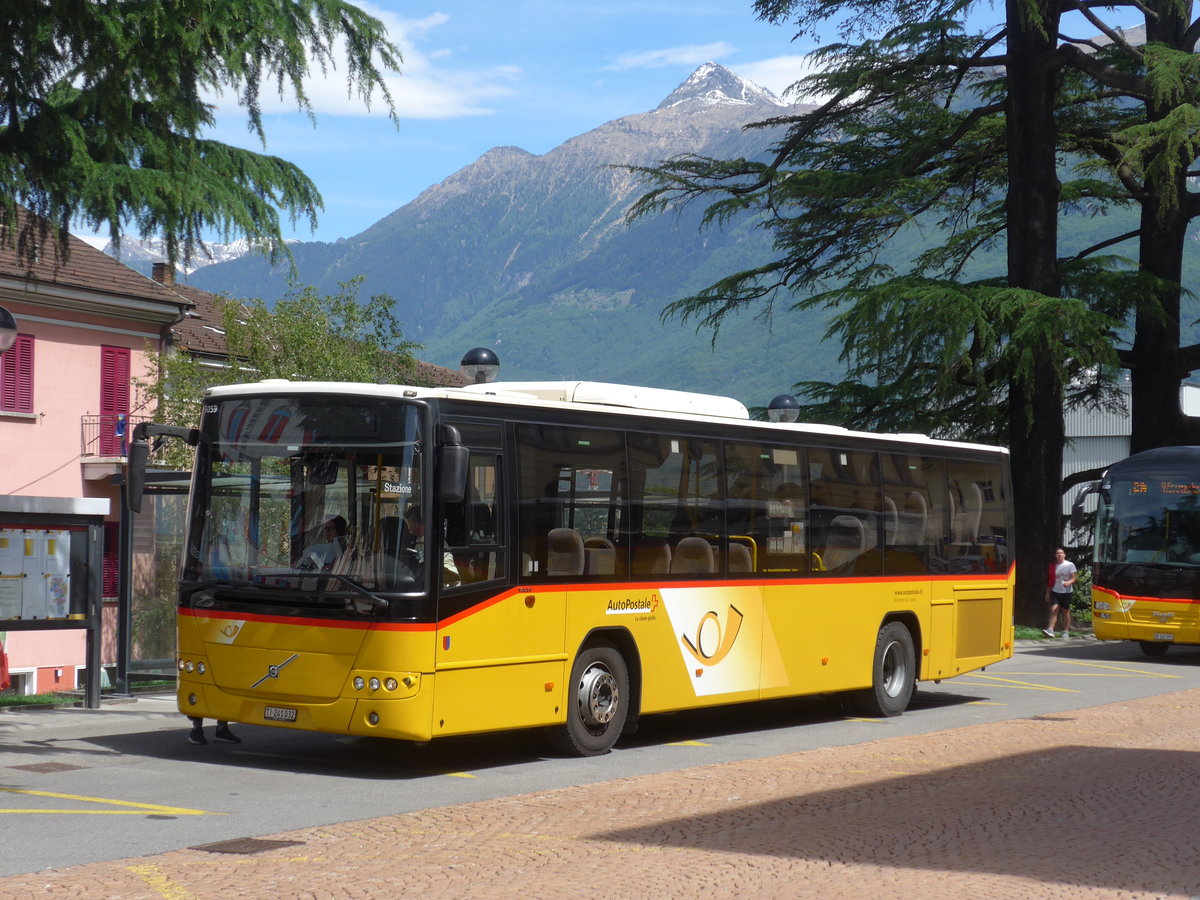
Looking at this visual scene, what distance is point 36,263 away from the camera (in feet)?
38.9

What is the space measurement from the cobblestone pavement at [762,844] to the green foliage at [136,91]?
16.0 ft

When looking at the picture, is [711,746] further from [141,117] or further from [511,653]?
[141,117]

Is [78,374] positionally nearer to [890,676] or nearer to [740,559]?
[890,676]

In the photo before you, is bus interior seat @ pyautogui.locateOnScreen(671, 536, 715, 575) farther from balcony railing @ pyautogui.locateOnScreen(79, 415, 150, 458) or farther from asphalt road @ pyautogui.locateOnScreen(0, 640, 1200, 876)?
balcony railing @ pyautogui.locateOnScreen(79, 415, 150, 458)

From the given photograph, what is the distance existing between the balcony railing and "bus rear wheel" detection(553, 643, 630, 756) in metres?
24.9

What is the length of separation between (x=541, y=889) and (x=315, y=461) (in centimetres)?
483

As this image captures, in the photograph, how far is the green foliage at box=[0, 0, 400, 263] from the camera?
33.5ft

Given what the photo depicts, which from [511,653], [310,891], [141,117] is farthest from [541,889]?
[141,117]

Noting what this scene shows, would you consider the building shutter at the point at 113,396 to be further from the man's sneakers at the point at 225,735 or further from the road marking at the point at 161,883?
the road marking at the point at 161,883

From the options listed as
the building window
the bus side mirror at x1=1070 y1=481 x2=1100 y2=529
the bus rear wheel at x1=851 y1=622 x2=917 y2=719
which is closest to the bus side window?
the bus rear wheel at x1=851 y1=622 x2=917 y2=719

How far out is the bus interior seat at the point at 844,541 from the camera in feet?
49.8

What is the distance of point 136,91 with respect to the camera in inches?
413

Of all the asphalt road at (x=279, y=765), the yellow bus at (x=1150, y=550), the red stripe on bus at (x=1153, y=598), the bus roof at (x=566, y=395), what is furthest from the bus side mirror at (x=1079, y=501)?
the bus roof at (x=566, y=395)

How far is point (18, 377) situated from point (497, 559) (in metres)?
25.2
